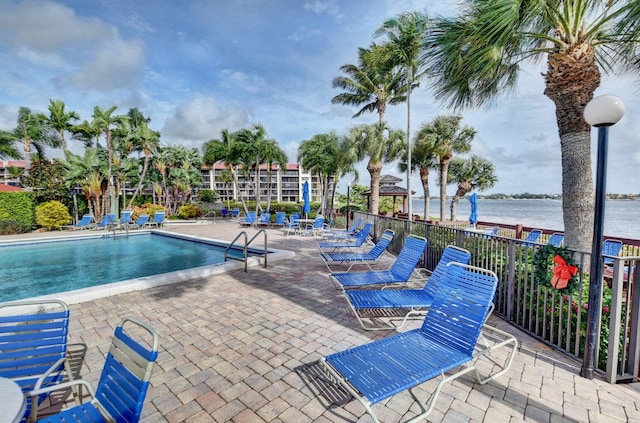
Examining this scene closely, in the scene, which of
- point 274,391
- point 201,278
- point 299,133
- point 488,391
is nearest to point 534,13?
point 488,391

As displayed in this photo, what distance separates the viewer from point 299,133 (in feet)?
91.6

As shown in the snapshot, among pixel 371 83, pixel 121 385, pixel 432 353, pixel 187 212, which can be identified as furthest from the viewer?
pixel 187 212

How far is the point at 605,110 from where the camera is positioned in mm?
2564

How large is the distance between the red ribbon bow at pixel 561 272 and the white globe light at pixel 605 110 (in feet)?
4.48

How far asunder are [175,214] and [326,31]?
19.5 metres

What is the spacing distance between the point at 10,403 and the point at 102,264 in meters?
9.16

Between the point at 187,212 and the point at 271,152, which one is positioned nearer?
the point at 271,152

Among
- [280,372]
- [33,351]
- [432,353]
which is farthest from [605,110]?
[33,351]

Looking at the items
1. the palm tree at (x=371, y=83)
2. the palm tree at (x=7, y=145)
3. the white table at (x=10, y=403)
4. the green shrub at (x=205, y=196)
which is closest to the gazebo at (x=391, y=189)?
the palm tree at (x=371, y=83)

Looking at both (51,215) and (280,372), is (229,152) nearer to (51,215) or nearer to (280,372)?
(51,215)

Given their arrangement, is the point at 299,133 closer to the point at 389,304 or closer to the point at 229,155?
the point at 229,155

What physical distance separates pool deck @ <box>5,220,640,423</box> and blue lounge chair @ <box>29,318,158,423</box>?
2.36 feet

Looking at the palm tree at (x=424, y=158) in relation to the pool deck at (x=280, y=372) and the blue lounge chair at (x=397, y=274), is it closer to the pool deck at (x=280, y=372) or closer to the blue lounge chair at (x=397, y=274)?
the blue lounge chair at (x=397, y=274)

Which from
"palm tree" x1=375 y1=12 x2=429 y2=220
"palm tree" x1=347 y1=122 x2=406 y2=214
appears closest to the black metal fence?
"palm tree" x1=375 y1=12 x2=429 y2=220
